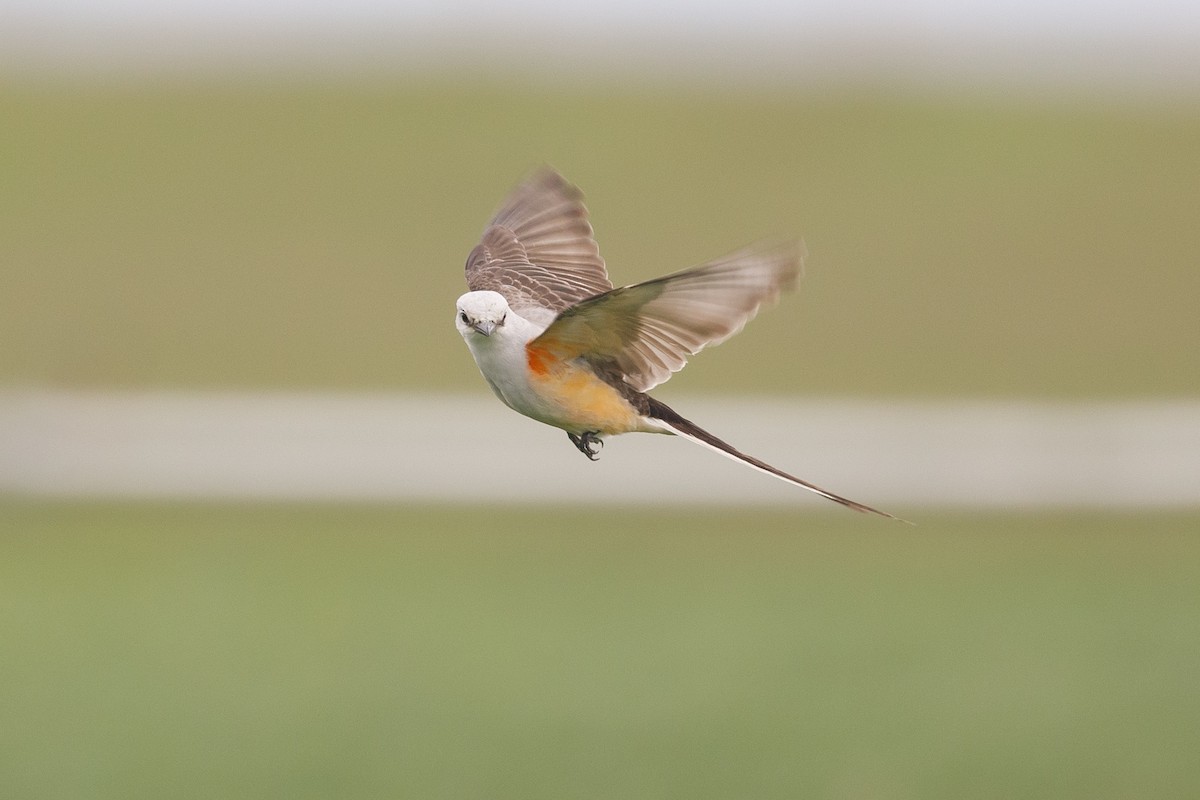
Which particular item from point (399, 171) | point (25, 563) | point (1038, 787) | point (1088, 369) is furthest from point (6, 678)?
point (1088, 369)

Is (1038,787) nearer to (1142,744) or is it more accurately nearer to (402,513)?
(1142,744)

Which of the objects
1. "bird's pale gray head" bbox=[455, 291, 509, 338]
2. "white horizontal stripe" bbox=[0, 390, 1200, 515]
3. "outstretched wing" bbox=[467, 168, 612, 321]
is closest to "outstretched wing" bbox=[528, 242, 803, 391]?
"bird's pale gray head" bbox=[455, 291, 509, 338]

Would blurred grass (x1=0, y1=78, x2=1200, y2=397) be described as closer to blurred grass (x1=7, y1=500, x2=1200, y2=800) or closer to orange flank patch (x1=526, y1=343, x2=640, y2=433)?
blurred grass (x1=7, y1=500, x2=1200, y2=800)

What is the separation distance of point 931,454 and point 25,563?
11509 millimetres

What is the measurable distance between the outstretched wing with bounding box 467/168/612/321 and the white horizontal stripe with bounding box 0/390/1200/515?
17987 mm

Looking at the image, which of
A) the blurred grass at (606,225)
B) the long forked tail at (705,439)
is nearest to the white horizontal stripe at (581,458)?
the blurred grass at (606,225)

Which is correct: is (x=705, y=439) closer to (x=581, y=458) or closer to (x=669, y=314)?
(x=669, y=314)

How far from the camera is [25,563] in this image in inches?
824

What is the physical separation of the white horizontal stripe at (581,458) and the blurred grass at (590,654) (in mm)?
372

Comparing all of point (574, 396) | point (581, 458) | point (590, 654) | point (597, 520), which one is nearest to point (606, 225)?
point (581, 458)

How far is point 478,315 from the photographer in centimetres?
258

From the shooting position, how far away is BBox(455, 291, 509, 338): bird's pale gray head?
2.57 m

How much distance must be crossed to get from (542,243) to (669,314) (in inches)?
57.3

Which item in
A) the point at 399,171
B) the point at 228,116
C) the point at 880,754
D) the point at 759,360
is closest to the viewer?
the point at 880,754
